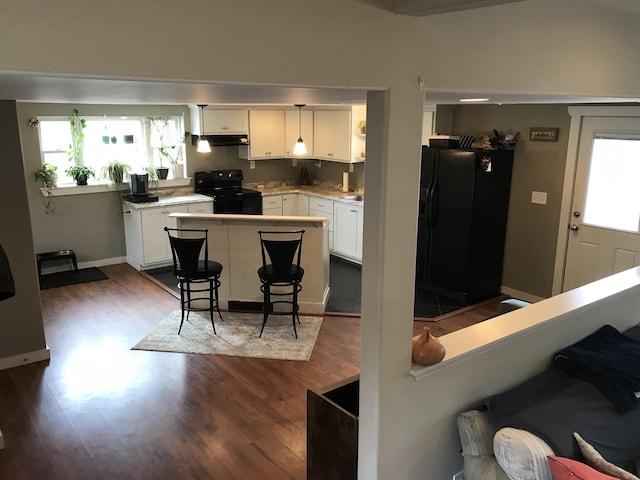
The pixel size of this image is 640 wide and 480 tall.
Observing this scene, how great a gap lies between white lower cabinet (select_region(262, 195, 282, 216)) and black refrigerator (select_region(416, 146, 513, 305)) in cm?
249

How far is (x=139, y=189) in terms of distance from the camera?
681cm

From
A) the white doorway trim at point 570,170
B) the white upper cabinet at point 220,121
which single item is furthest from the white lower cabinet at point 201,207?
the white doorway trim at point 570,170

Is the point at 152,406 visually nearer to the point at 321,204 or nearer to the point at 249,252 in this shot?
the point at 249,252

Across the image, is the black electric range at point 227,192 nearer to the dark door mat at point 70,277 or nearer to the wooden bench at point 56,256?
the dark door mat at point 70,277

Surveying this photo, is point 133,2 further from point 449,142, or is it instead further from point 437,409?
point 449,142

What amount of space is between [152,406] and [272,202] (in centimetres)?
438

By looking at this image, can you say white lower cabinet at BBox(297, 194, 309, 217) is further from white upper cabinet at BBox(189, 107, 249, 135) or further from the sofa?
the sofa

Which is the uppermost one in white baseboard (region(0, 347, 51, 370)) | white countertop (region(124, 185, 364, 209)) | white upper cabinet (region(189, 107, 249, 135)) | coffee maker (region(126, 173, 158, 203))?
white upper cabinet (region(189, 107, 249, 135))

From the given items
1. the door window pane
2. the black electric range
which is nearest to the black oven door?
the black electric range

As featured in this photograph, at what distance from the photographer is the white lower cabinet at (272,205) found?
7.76m

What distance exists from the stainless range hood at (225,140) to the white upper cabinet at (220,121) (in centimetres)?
5

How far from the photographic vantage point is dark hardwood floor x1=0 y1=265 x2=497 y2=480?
3207 millimetres

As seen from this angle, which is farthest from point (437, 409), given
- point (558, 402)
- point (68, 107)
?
point (68, 107)

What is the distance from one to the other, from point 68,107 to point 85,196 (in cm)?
110
